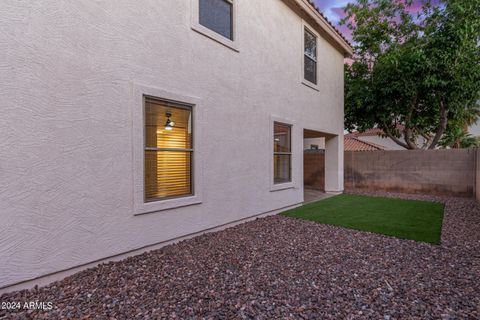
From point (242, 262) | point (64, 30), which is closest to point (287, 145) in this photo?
point (242, 262)

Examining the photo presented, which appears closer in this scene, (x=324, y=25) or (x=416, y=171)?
(x=324, y=25)

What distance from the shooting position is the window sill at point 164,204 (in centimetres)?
426

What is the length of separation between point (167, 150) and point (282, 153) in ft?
13.7

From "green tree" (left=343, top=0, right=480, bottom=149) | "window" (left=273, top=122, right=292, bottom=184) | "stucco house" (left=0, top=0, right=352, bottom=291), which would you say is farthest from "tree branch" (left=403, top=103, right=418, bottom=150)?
"stucco house" (left=0, top=0, right=352, bottom=291)

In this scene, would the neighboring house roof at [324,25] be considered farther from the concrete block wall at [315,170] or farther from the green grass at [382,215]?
the green grass at [382,215]

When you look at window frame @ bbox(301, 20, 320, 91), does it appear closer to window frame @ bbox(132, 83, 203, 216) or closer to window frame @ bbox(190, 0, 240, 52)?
window frame @ bbox(190, 0, 240, 52)

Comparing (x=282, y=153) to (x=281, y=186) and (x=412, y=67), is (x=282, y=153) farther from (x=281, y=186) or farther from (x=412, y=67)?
(x=412, y=67)

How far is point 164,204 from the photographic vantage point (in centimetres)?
460

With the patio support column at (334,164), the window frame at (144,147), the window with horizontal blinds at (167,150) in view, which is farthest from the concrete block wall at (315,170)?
the window with horizontal blinds at (167,150)

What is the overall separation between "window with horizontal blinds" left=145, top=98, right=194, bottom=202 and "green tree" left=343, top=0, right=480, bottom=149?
10.4 m

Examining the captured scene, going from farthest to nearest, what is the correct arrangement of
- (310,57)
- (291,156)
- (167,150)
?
(310,57), (291,156), (167,150)

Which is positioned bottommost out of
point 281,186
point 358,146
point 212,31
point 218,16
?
point 281,186

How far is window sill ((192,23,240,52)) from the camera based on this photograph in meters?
5.17

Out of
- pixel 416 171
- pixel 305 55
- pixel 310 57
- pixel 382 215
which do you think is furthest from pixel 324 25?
pixel 416 171
